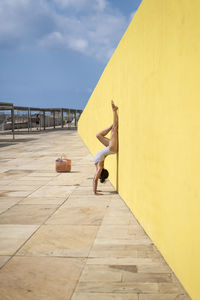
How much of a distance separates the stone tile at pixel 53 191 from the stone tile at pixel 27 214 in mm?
799

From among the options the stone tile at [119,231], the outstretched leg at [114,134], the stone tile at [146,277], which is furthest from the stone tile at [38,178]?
the stone tile at [146,277]

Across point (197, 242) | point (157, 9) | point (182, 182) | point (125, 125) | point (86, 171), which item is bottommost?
point (86, 171)

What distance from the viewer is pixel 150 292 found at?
2.47 m

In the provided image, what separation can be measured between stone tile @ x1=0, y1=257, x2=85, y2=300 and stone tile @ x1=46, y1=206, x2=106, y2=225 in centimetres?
120

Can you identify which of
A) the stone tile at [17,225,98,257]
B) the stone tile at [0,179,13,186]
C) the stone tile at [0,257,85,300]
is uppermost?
the stone tile at [0,257,85,300]

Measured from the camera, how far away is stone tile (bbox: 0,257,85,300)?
248 cm

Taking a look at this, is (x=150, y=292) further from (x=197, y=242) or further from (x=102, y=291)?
(x=197, y=242)

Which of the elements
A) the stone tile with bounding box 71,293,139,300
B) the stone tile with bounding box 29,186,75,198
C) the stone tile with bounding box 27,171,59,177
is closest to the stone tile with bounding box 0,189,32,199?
the stone tile with bounding box 29,186,75,198

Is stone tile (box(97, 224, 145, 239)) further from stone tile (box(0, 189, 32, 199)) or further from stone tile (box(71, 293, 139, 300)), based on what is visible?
stone tile (box(0, 189, 32, 199))

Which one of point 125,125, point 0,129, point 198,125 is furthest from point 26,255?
point 0,129

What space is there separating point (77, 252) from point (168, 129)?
1.54 metres

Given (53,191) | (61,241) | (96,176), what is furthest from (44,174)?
(61,241)

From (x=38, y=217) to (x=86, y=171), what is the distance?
4395 millimetres

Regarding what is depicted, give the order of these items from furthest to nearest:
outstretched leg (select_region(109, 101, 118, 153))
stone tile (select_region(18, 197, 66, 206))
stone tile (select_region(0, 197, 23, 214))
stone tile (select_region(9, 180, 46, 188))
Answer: stone tile (select_region(9, 180, 46, 188)) < outstretched leg (select_region(109, 101, 118, 153)) < stone tile (select_region(18, 197, 66, 206)) < stone tile (select_region(0, 197, 23, 214))
